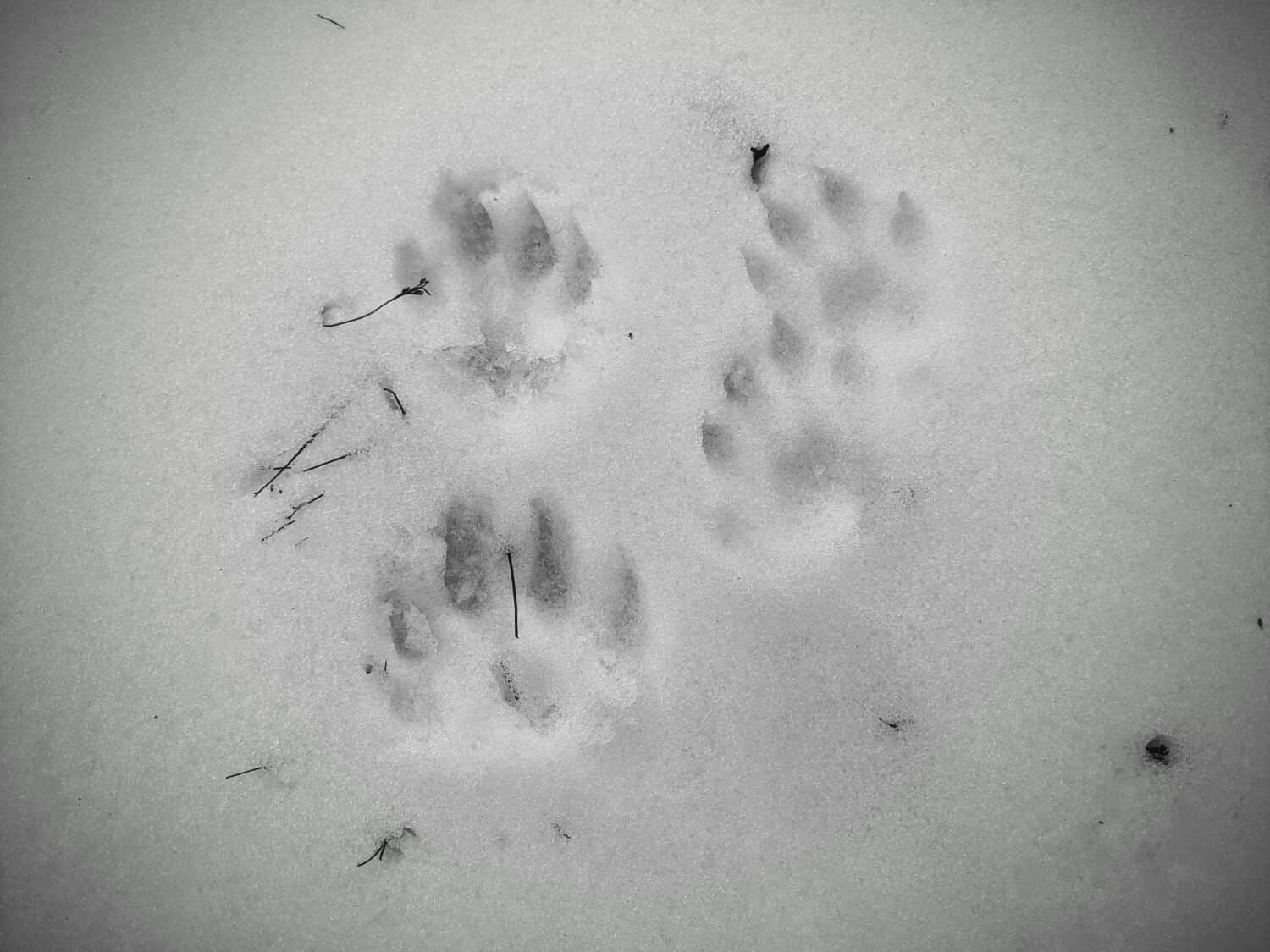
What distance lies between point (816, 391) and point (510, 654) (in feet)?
2.11

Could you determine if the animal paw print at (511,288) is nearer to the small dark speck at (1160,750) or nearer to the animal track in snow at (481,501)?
the animal track in snow at (481,501)

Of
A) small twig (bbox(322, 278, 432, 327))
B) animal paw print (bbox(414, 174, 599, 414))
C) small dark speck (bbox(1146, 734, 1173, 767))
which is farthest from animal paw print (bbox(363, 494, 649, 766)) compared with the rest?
small dark speck (bbox(1146, 734, 1173, 767))

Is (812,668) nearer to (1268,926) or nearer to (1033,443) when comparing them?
(1033,443)

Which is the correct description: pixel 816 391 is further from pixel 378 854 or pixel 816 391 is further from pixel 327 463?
pixel 378 854

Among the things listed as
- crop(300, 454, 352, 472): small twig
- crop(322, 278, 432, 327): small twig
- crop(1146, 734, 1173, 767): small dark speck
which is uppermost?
crop(322, 278, 432, 327): small twig

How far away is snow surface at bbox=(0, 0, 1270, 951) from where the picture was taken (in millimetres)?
1159

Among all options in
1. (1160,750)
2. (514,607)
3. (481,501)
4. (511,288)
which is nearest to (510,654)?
(514,607)

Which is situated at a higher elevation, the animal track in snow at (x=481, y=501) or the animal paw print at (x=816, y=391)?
the animal paw print at (x=816, y=391)

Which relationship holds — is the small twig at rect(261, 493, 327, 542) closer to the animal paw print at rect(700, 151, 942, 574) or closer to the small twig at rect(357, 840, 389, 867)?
the small twig at rect(357, 840, 389, 867)

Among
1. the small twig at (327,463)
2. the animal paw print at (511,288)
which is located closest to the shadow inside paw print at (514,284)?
the animal paw print at (511,288)

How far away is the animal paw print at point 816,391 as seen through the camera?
3.82 ft

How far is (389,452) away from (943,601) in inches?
36.3

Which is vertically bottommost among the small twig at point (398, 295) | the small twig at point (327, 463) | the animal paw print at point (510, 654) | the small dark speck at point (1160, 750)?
the animal paw print at point (510, 654)

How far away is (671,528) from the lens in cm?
117
